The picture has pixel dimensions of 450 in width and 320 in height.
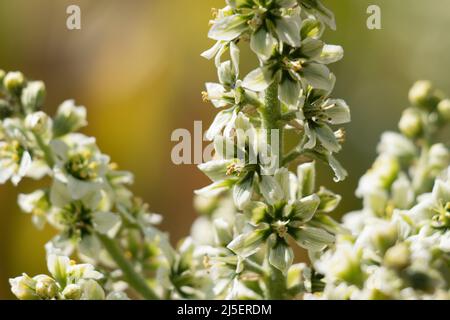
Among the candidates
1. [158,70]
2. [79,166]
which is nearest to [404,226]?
[79,166]

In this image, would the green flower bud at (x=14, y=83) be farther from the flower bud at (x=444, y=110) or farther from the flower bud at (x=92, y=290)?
the flower bud at (x=444, y=110)

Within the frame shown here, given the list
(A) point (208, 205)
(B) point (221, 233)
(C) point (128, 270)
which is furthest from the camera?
(A) point (208, 205)

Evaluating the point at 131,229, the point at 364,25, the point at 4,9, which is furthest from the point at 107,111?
the point at 131,229

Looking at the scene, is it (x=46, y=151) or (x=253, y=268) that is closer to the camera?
(x=253, y=268)

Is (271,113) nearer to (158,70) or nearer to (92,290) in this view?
(92,290)

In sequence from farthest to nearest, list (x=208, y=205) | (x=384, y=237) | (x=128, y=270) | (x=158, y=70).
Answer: (x=158, y=70), (x=208, y=205), (x=128, y=270), (x=384, y=237)

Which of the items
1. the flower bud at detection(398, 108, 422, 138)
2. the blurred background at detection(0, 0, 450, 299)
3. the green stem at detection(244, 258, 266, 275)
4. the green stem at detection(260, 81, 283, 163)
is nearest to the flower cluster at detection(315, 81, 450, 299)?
the flower bud at detection(398, 108, 422, 138)

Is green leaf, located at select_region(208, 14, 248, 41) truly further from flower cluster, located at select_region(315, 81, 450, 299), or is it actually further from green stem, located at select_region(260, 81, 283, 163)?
flower cluster, located at select_region(315, 81, 450, 299)
